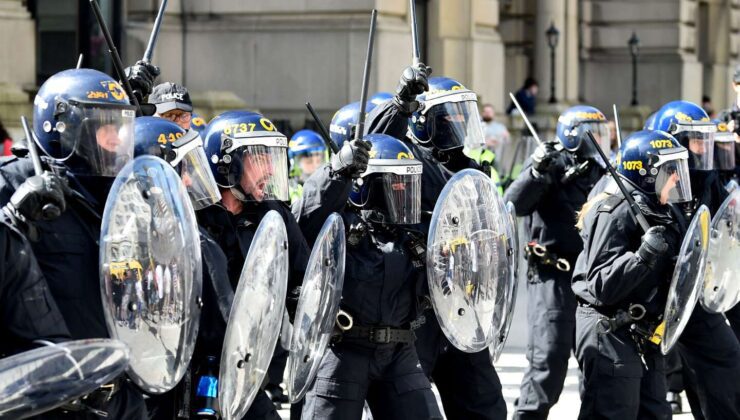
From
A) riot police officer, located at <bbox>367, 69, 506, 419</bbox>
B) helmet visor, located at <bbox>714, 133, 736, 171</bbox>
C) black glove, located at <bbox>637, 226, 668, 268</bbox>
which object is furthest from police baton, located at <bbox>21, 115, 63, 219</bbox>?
helmet visor, located at <bbox>714, 133, 736, 171</bbox>

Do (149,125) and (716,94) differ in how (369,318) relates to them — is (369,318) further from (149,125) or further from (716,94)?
(716,94)

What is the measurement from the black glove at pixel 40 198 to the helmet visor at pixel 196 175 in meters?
1.25

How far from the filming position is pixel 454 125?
7.88 meters

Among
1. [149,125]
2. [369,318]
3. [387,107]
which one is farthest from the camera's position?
[387,107]

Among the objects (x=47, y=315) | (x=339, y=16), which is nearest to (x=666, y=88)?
(x=339, y=16)

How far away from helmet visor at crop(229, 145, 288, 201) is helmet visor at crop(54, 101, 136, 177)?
107 cm

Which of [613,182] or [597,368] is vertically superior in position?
[613,182]

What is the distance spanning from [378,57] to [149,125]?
1125 cm

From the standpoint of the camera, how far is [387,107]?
7812 mm

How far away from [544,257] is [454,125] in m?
1.71

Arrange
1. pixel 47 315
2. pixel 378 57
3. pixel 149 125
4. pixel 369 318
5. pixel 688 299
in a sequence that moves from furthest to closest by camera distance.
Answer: pixel 378 57, pixel 688 299, pixel 369 318, pixel 149 125, pixel 47 315

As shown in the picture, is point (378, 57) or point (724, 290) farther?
point (378, 57)

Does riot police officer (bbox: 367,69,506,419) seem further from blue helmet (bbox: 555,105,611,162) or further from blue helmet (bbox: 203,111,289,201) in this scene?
blue helmet (bbox: 555,105,611,162)

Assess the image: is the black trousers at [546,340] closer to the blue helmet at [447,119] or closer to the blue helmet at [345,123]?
the blue helmet at [447,119]
